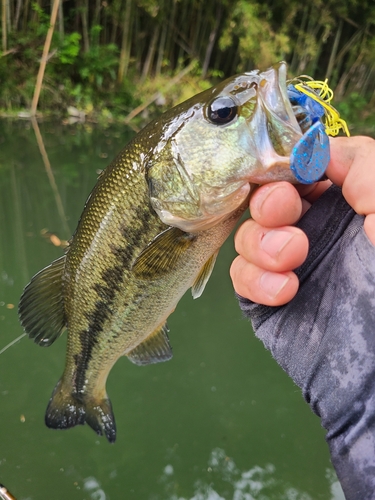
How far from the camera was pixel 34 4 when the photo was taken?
300 inches

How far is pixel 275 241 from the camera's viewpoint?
99 cm

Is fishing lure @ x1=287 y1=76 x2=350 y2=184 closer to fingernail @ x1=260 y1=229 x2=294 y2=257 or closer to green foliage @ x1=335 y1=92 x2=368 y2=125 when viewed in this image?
fingernail @ x1=260 y1=229 x2=294 y2=257

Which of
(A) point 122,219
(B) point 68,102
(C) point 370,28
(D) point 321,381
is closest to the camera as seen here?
(D) point 321,381

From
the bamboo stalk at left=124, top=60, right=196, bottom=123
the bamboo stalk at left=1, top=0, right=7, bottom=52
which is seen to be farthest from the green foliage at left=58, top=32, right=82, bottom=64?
the bamboo stalk at left=124, top=60, right=196, bottom=123

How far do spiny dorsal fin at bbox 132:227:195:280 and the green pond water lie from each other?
4.09ft

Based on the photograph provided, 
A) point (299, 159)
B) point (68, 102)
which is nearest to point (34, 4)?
point (68, 102)

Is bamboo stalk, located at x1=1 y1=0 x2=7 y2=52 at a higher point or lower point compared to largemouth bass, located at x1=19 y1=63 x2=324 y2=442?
lower

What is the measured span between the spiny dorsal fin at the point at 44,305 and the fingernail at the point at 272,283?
0.73 meters

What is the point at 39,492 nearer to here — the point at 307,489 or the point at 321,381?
the point at 307,489

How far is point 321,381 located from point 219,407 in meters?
1.29

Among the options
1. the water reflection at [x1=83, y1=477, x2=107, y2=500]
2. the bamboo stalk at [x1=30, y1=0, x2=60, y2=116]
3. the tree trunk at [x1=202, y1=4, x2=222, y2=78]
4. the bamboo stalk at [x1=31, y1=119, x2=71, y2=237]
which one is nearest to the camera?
the water reflection at [x1=83, y1=477, x2=107, y2=500]

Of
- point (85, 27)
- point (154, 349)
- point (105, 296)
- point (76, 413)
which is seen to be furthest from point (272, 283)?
point (85, 27)

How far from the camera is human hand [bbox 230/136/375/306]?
0.96 meters

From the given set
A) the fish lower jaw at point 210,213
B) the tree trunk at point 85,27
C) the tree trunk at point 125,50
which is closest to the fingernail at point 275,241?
the fish lower jaw at point 210,213
